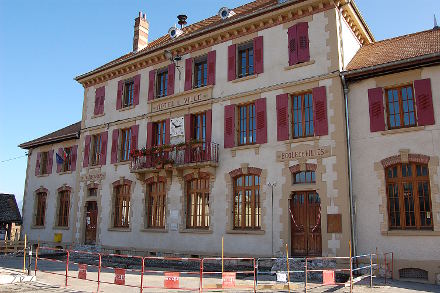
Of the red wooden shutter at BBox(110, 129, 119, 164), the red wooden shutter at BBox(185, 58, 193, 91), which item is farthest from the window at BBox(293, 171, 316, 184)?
the red wooden shutter at BBox(110, 129, 119, 164)

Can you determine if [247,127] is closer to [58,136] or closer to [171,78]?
[171,78]

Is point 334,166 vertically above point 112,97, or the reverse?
point 112,97

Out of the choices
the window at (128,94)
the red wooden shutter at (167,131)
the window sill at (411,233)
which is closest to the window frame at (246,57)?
the red wooden shutter at (167,131)

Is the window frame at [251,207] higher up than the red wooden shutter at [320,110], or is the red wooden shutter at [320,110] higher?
the red wooden shutter at [320,110]

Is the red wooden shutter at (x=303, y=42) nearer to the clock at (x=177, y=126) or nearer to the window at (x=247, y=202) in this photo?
the window at (x=247, y=202)

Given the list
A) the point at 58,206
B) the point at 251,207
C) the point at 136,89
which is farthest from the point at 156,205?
the point at 58,206

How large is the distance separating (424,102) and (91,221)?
17.6 meters

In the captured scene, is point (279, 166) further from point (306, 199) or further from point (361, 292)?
point (361, 292)

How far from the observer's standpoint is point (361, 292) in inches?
441

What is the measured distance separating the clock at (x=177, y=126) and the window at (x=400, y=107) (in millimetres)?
9118

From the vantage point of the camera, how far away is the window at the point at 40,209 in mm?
26641

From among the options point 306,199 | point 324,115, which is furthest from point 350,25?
A: point 306,199

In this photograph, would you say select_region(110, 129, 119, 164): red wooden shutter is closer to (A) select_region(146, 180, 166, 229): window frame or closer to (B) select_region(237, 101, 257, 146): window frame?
(A) select_region(146, 180, 166, 229): window frame

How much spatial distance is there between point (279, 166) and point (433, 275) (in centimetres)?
639
